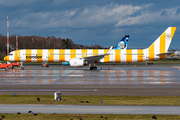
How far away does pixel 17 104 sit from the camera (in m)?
12.8

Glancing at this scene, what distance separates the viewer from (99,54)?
146ft

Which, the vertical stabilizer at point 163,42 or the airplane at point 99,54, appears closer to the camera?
the airplane at point 99,54

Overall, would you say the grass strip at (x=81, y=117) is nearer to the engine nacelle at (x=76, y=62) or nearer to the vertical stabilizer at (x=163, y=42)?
the engine nacelle at (x=76, y=62)

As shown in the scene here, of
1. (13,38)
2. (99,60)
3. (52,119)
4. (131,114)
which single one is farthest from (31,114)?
(13,38)

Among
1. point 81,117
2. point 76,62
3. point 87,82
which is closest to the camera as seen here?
point 81,117

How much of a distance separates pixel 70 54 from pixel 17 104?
102 ft

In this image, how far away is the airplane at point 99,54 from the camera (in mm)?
43344

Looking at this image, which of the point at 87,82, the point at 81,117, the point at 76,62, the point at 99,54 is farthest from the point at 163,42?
the point at 81,117

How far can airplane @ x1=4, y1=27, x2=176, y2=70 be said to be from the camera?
43.3 m

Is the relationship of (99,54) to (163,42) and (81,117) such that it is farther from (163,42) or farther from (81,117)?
A: (81,117)

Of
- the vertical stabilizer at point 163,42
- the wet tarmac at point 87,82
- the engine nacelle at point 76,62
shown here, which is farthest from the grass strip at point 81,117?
the vertical stabilizer at point 163,42

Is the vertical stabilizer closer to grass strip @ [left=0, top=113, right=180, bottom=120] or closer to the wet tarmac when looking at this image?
the wet tarmac

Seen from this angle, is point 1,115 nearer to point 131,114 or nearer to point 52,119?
point 52,119

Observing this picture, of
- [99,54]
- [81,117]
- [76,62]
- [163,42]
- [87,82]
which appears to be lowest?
[81,117]
